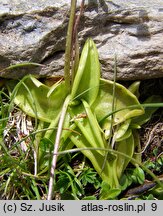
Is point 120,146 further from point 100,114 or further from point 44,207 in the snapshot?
point 44,207

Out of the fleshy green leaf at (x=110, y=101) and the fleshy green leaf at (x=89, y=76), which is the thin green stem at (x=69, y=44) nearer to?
the fleshy green leaf at (x=89, y=76)

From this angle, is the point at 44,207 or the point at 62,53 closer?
the point at 44,207

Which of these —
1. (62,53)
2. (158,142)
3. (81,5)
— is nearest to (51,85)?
(62,53)

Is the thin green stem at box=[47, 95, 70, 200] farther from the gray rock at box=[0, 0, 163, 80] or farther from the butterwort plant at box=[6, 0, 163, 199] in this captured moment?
the gray rock at box=[0, 0, 163, 80]

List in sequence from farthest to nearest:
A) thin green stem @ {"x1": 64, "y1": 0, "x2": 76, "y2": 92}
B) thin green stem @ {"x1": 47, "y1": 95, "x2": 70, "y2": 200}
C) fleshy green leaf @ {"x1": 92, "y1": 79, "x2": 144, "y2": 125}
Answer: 1. fleshy green leaf @ {"x1": 92, "y1": 79, "x2": 144, "y2": 125}
2. thin green stem @ {"x1": 64, "y1": 0, "x2": 76, "y2": 92}
3. thin green stem @ {"x1": 47, "y1": 95, "x2": 70, "y2": 200}

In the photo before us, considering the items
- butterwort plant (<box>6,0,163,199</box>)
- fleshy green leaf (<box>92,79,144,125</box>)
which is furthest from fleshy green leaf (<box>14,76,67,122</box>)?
fleshy green leaf (<box>92,79,144,125</box>)

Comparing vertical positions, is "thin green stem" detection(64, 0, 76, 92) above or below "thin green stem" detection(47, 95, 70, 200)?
above

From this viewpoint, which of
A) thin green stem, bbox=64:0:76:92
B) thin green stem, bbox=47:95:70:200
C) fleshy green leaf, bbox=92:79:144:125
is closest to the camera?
thin green stem, bbox=47:95:70:200

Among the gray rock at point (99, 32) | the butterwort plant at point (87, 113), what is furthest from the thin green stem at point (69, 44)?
the gray rock at point (99, 32)
